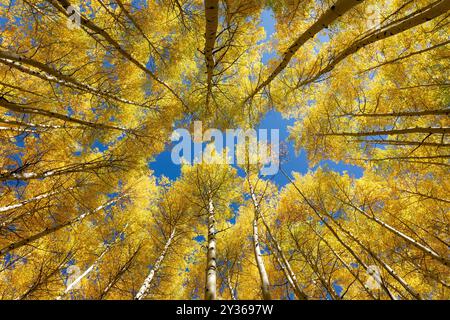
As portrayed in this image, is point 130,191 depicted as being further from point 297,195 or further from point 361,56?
point 361,56

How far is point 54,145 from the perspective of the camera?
6145mm

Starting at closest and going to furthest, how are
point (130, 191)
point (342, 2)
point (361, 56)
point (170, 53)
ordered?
point (342, 2) → point (361, 56) → point (170, 53) → point (130, 191)

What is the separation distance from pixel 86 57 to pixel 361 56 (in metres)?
7.60

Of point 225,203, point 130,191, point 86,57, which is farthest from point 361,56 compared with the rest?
point 130,191

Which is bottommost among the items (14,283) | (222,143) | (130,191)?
(14,283)

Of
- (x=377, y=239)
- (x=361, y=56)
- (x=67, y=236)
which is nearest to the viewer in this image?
(x=361, y=56)

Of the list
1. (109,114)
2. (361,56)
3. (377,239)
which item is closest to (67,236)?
(109,114)

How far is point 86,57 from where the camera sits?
586 cm

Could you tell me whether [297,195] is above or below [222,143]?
below

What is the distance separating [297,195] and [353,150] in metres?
2.49

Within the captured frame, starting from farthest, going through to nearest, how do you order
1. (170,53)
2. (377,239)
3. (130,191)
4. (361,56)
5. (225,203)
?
(130,191)
(225,203)
(377,239)
(170,53)
(361,56)

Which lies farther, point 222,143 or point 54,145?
point 222,143

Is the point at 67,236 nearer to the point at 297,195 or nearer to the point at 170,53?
the point at 170,53
